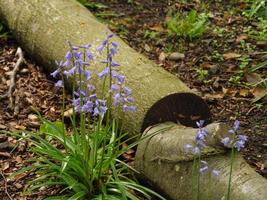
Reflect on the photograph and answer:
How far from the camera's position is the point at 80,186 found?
3.16 metres

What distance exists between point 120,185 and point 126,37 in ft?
8.53

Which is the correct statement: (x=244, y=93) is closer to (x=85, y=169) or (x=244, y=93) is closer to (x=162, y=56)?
(x=162, y=56)

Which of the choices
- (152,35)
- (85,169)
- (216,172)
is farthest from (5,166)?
(152,35)

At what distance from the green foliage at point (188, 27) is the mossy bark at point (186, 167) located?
79.0 inches

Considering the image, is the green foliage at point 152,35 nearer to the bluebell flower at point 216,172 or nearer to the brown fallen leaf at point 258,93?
the brown fallen leaf at point 258,93

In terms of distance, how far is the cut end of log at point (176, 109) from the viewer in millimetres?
3418

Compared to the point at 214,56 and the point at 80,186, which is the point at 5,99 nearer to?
the point at 80,186

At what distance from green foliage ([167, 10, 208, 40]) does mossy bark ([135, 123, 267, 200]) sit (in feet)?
6.58

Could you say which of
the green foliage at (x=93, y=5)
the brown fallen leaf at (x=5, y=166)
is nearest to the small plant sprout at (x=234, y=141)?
the brown fallen leaf at (x=5, y=166)

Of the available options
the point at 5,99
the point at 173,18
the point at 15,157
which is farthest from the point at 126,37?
the point at 15,157

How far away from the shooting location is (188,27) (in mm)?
5207

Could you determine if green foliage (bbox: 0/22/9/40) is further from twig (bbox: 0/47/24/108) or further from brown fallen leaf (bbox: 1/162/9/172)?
brown fallen leaf (bbox: 1/162/9/172)

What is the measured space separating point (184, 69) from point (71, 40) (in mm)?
1115

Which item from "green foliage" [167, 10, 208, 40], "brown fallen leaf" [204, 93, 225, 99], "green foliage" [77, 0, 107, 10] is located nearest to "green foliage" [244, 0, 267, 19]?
"green foliage" [167, 10, 208, 40]
